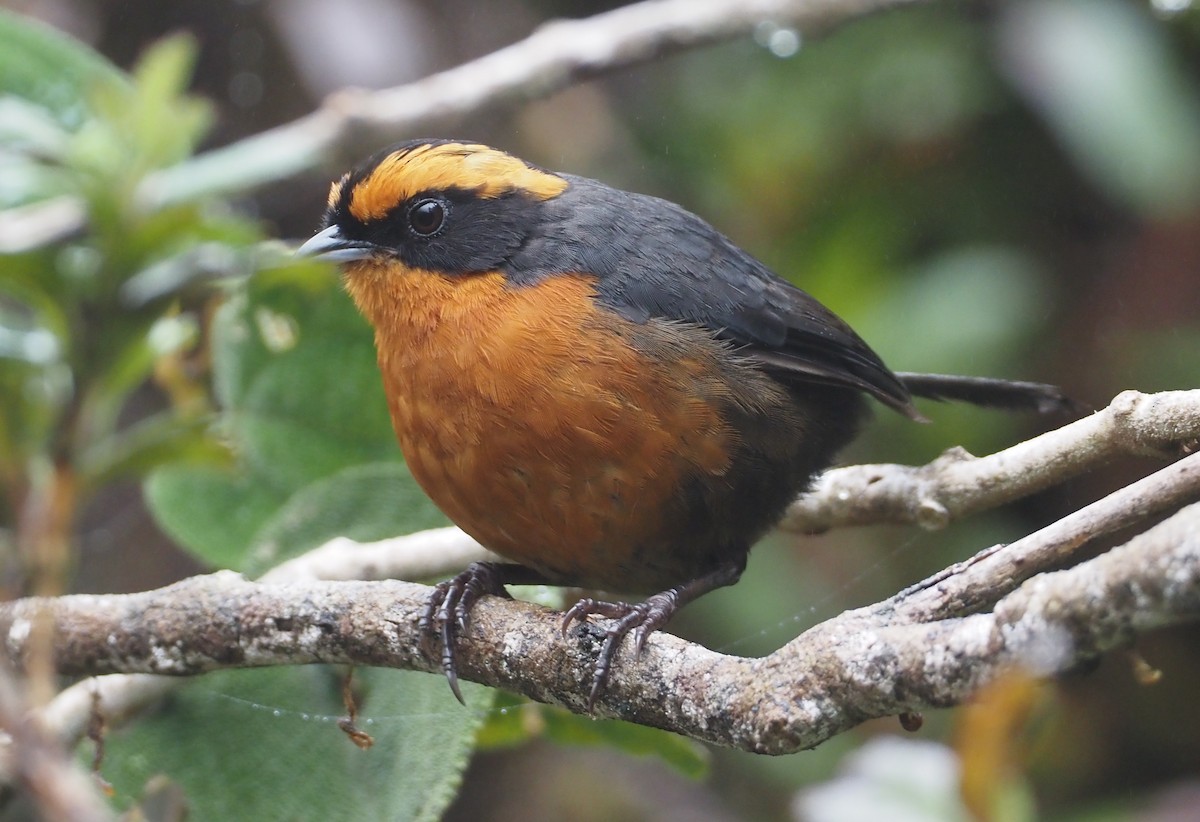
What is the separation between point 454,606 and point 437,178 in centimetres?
115

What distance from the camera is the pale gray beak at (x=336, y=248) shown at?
3211 millimetres

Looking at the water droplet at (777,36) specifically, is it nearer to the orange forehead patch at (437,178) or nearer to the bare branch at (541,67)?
the bare branch at (541,67)

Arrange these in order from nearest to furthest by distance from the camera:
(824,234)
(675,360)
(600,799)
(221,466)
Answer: (675,360) < (221,466) < (824,234) < (600,799)

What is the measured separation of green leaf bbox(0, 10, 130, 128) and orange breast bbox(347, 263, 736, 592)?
1445 millimetres

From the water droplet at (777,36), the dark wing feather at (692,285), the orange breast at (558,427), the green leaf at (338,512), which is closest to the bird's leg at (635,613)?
the orange breast at (558,427)

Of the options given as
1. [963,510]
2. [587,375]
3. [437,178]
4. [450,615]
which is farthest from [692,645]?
[437,178]

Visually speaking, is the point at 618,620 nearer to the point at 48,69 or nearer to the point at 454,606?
the point at 454,606

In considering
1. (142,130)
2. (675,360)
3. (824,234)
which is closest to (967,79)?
(824,234)

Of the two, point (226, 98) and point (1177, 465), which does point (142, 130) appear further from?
point (226, 98)

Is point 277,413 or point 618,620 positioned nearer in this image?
point 618,620

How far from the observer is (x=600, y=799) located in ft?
20.2

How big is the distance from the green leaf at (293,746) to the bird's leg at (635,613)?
0.35 metres

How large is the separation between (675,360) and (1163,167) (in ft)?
9.35

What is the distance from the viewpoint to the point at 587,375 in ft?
9.15
